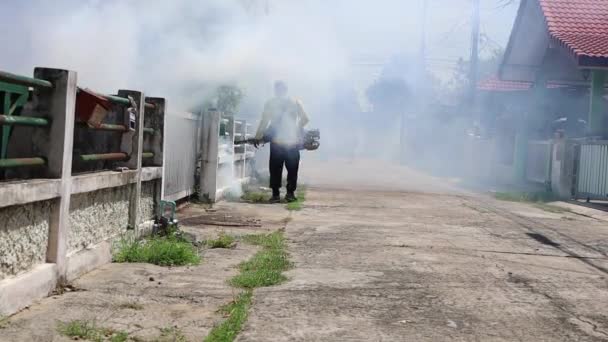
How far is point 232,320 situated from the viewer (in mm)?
3732

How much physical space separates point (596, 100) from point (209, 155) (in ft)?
29.1

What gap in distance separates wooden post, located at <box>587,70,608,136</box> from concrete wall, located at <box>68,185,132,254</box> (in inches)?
448

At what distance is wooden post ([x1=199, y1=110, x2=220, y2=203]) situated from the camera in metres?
9.25

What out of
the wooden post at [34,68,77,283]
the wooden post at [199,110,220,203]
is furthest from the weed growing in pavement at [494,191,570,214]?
the wooden post at [34,68,77,283]

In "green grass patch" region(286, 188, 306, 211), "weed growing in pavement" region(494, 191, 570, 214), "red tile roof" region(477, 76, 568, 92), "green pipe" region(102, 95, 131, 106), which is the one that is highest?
"red tile roof" region(477, 76, 568, 92)

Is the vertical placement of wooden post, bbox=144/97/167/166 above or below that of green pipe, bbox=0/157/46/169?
above

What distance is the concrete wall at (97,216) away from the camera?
4.55 meters

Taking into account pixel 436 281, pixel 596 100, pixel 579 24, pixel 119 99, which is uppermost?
pixel 579 24

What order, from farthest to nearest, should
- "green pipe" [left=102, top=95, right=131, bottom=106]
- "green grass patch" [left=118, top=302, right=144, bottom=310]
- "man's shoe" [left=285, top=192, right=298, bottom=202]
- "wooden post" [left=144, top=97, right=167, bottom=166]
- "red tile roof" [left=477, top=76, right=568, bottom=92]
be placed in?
"red tile roof" [left=477, top=76, right=568, bottom=92], "man's shoe" [left=285, top=192, right=298, bottom=202], "wooden post" [left=144, top=97, right=167, bottom=166], "green pipe" [left=102, top=95, right=131, bottom=106], "green grass patch" [left=118, top=302, right=144, bottom=310]

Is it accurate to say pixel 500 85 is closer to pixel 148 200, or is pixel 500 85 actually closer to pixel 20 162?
pixel 148 200

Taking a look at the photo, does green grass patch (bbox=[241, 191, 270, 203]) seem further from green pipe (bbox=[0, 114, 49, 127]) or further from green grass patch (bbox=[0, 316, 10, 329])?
green grass patch (bbox=[0, 316, 10, 329])

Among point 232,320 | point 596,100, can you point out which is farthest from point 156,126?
point 596,100

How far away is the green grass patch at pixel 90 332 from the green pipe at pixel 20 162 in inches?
33.6

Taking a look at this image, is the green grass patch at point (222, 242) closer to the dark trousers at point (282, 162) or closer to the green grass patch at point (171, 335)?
the green grass patch at point (171, 335)
